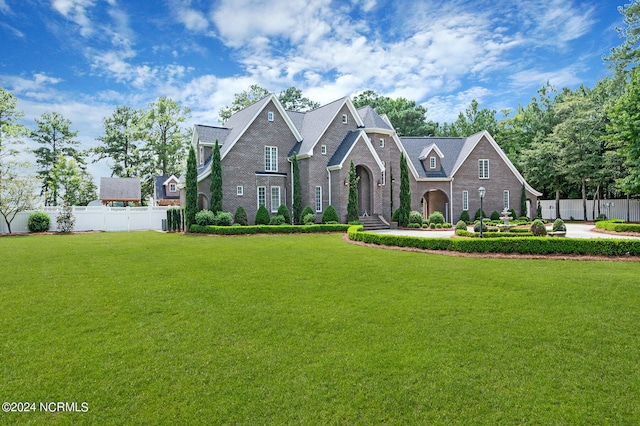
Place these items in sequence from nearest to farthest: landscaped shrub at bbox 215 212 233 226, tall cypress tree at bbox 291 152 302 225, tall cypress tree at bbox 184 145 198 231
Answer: landscaped shrub at bbox 215 212 233 226
tall cypress tree at bbox 184 145 198 231
tall cypress tree at bbox 291 152 302 225

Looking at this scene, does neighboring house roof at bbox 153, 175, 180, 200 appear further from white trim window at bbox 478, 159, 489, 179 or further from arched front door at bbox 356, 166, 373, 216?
white trim window at bbox 478, 159, 489, 179

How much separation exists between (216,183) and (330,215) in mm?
7707

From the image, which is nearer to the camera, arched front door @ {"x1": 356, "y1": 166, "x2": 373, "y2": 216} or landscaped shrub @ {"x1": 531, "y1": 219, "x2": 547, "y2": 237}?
landscaped shrub @ {"x1": 531, "y1": 219, "x2": 547, "y2": 237}

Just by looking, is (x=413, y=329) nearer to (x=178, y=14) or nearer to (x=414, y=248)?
(x=414, y=248)

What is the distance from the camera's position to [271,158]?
27.0 metres

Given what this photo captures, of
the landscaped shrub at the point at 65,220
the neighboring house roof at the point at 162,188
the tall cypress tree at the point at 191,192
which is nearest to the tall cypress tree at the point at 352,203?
the tall cypress tree at the point at 191,192

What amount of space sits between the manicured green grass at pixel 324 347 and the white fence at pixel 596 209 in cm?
3324

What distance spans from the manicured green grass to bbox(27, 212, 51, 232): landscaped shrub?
19.4 meters

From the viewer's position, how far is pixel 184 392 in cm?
400

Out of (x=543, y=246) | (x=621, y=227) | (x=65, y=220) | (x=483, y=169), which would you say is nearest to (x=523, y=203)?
(x=483, y=169)

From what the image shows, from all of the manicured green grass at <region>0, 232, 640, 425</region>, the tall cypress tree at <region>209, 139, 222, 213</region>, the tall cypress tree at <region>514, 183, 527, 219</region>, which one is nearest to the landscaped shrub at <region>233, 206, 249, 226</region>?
the tall cypress tree at <region>209, 139, 222, 213</region>

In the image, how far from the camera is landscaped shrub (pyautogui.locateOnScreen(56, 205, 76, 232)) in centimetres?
2525

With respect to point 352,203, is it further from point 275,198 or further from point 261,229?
point 261,229

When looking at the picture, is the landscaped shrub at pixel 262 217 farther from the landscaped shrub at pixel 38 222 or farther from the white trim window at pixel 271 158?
the landscaped shrub at pixel 38 222
